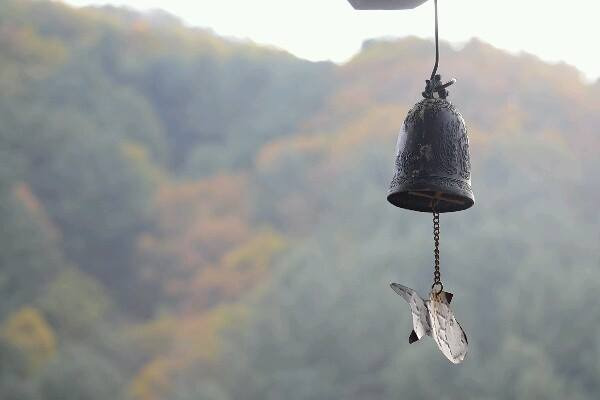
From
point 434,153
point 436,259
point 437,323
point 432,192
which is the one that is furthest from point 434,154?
point 437,323

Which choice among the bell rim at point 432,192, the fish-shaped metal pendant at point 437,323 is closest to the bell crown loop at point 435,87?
the bell rim at point 432,192

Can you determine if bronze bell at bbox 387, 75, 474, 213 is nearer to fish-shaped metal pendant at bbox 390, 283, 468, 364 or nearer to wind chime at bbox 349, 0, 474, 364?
wind chime at bbox 349, 0, 474, 364

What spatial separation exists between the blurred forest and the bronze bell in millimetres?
11317

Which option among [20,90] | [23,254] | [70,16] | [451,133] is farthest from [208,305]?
[451,133]

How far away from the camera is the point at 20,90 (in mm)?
18594

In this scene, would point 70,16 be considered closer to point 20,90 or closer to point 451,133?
point 20,90

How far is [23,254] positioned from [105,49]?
563 cm

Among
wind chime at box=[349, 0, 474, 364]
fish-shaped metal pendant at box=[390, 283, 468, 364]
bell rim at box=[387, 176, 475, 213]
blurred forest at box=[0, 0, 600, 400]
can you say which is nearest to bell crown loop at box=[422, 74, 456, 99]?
wind chime at box=[349, 0, 474, 364]

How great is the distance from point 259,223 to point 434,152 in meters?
14.5

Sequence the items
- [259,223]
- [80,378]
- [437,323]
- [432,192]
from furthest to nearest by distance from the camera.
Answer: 1. [259,223]
2. [80,378]
3. [432,192]
4. [437,323]

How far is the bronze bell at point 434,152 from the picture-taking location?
211cm

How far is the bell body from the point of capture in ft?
6.93

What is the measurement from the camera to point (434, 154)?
2141 millimetres

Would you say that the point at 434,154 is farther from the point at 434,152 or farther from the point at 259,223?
the point at 259,223
